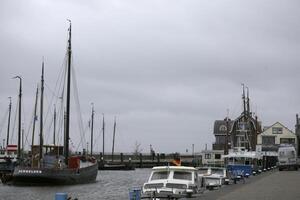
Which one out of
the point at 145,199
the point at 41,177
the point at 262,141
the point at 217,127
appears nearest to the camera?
the point at 145,199

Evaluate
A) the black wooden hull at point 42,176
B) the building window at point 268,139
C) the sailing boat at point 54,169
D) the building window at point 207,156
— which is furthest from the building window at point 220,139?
the black wooden hull at point 42,176

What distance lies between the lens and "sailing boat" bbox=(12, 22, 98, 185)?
5312 centimetres

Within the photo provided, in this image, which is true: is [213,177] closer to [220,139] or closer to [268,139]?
[268,139]

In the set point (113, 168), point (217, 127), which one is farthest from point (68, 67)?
point (217, 127)

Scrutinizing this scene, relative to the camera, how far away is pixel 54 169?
2119 inches

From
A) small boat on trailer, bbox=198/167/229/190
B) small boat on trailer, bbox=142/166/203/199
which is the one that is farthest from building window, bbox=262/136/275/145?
small boat on trailer, bbox=142/166/203/199

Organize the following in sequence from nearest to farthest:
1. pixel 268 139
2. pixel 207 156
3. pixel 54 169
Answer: pixel 54 169 → pixel 207 156 → pixel 268 139

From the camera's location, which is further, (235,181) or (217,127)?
(217,127)

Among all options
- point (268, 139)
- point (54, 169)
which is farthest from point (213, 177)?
point (268, 139)

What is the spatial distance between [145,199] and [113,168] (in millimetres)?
87750

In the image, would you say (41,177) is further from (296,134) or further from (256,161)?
(296,134)

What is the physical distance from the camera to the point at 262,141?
11581 centimetres

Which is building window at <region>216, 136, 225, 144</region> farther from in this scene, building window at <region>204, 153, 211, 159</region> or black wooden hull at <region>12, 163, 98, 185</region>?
black wooden hull at <region>12, 163, 98, 185</region>

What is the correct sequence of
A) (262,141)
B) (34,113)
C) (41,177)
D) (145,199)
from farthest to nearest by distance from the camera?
1. (262,141)
2. (34,113)
3. (41,177)
4. (145,199)
